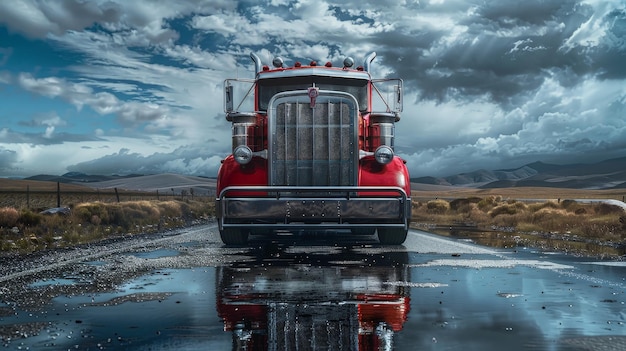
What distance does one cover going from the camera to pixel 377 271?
34.8 ft

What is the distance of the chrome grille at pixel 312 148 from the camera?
44.8ft

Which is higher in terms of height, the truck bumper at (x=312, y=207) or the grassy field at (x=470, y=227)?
the truck bumper at (x=312, y=207)

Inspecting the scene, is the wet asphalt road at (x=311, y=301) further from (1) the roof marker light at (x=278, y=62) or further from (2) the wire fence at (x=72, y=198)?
(2) the wire fence at (x=72, y=198)

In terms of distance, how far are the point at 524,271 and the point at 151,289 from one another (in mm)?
5538

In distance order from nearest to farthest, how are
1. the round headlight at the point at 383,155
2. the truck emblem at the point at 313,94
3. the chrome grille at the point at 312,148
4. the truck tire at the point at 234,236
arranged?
the round headlight at the point at 383,155 < the chrome grille at the point at 312,148 < the truck emblem at the point at 313,94 < the truck tire at the point at 234,236

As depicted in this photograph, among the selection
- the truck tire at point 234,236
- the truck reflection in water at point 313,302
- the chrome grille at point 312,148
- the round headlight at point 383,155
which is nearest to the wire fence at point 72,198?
the truck tire at point 234,236

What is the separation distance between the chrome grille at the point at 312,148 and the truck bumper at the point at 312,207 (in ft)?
1.45

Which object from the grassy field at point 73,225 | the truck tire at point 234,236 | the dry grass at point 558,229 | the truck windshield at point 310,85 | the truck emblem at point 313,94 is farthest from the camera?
the grassy field at point 73,225

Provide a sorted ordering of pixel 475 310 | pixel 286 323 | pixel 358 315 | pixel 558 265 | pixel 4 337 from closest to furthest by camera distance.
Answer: pixel 4 337 → pixel 286 323 → pixel 358 315 → pixel 475 310 → pixel 558 265

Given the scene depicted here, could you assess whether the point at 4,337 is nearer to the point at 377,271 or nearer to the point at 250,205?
the point at 377,271

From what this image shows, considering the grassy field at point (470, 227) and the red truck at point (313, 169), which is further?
the grassy field at point (470, 227)

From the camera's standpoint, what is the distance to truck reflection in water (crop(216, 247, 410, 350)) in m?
5.71

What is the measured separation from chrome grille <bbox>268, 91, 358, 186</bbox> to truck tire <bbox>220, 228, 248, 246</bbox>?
2.17 metres

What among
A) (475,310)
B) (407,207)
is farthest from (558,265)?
(475,310)
